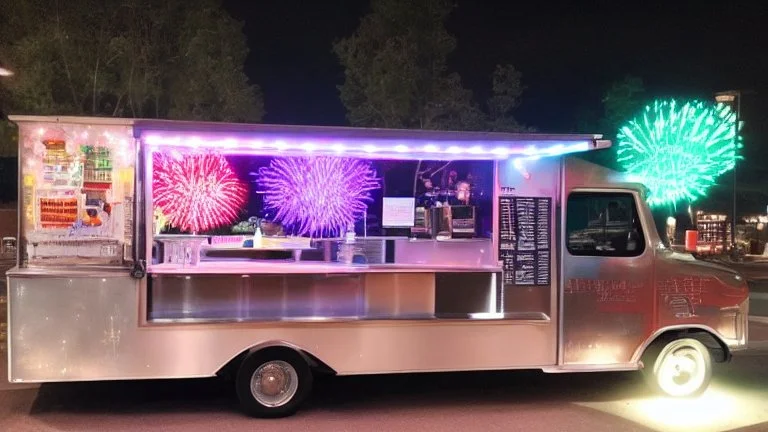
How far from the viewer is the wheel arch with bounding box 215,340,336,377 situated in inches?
230

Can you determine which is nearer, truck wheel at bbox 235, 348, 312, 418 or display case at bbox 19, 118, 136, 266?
display case at bbox 19, 118, 136, 266

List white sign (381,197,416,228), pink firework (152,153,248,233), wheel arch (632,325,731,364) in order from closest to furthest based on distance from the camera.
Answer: wheel arch (632,325,731,364), white sign (381,197,416,228), pink firework (152,153,248,233)

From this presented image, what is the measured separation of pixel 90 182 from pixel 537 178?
4142 millimetres

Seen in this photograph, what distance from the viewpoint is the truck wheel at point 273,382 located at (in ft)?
19.3

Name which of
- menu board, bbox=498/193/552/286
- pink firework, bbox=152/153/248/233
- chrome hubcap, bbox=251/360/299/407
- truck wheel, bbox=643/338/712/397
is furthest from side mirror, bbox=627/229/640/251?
pink firework, bbox=152/153/248/233

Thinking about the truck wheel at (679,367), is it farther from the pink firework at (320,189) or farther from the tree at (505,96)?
the tree at (505,96)

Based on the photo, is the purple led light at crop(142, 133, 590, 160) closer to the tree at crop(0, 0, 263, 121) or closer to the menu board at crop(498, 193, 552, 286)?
the menu board at crop(498, 193, 552, 286)

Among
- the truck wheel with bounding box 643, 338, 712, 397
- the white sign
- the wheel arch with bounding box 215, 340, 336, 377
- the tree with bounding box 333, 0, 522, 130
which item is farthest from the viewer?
the tree with bounding box 333, 0, 522, 130

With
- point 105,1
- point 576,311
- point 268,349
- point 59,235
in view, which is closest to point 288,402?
point 268,349

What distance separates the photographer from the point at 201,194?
8.53 meters

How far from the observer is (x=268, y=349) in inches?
233

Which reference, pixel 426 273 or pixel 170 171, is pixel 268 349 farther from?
pixel 170 171

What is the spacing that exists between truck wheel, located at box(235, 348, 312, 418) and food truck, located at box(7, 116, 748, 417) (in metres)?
0.01

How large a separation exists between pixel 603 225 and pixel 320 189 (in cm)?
359
